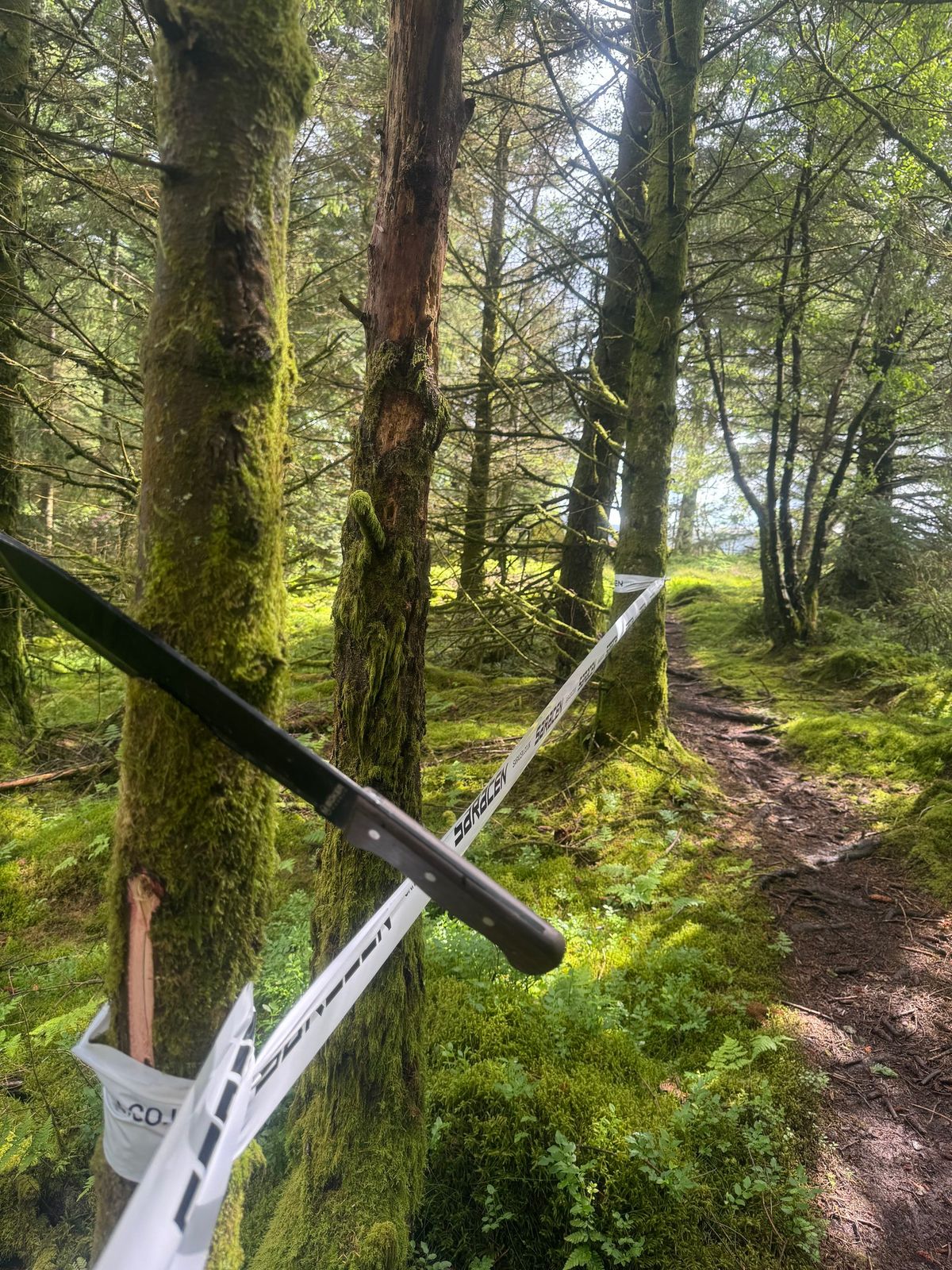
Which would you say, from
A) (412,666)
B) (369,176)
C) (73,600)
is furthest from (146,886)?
(369,176)

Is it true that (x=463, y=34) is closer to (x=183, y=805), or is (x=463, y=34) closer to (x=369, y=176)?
(x=183, y=805)

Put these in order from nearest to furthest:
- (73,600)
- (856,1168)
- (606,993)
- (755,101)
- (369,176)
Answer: (73,600) → (856,1168) → (606,993) → (755,101) → (369,176)

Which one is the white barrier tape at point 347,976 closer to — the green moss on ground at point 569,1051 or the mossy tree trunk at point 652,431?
the green moss on ground at point 569,1051

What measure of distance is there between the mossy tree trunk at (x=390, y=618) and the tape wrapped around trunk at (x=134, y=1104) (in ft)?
3.61

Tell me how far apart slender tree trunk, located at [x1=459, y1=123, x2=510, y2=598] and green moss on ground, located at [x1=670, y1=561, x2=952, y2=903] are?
3876 millimetres

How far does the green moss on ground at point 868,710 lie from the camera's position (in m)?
5.01

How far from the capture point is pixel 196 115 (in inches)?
45.3

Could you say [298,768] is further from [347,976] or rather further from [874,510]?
[874,510]

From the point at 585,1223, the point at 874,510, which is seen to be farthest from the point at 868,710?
the point at 585,1223

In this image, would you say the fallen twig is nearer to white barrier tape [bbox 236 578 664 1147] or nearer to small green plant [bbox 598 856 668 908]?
small green plant [bbox 598 856 668 908]

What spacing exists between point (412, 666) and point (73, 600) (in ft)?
4.72

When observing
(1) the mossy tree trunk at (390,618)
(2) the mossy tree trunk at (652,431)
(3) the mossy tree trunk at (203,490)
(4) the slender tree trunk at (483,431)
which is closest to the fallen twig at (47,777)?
(4) the slender tree trunk at (483,431)

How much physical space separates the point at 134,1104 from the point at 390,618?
1.49 meters

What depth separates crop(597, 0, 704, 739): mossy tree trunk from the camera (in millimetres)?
5188
